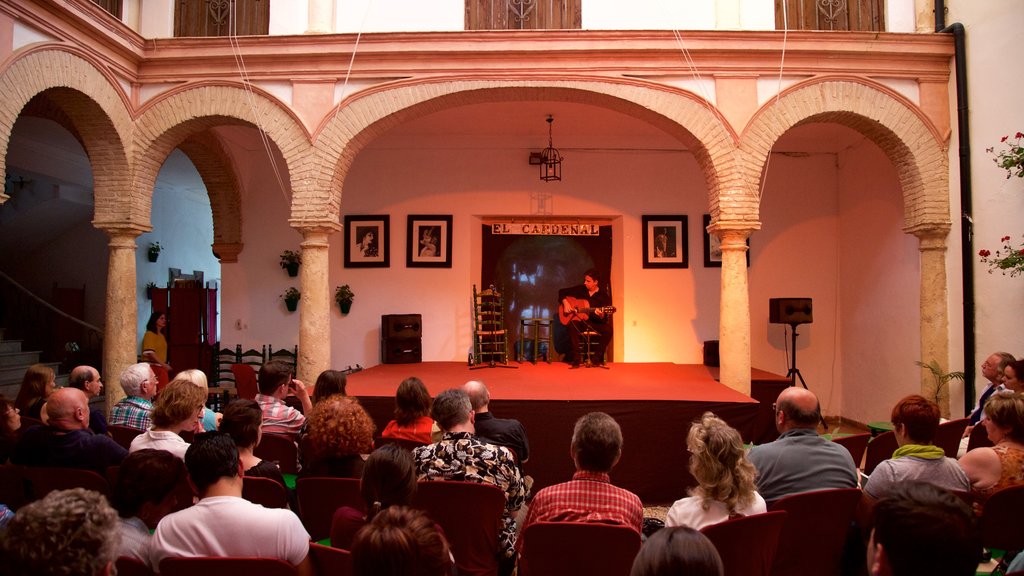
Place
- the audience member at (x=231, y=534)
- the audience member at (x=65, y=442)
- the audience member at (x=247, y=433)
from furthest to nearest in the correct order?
the audience member at (x=65, y=442) → the audience member at (x=247, y=433) → the audience member at (x=231, y=534)

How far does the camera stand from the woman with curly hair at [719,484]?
239 cm

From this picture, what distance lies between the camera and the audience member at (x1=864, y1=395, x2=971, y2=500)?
274 cm

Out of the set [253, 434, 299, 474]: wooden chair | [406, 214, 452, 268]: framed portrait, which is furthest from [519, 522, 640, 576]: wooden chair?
[406, 214, 452, 268]: framed portrait

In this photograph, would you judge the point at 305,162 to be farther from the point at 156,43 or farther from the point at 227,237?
the point at 227,237

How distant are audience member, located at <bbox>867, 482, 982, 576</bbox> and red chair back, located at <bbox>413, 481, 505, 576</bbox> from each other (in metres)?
1.57

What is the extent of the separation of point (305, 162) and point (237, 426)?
14.6 ft

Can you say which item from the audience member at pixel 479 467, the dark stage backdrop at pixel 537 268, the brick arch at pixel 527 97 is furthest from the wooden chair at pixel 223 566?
the dark stage backdrop at pixel 537 268

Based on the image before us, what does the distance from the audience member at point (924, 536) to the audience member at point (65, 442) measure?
3245 millimetres

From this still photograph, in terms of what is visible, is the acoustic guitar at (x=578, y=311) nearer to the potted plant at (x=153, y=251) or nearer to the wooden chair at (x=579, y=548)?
A: the wooden chair at (x=579, y=548)

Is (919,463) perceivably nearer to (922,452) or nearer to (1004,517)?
(922,452)

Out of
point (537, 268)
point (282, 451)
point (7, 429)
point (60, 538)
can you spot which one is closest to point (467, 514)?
point (282, 451)

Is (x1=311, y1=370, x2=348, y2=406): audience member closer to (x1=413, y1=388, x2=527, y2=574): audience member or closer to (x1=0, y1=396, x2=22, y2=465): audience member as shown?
(x1=413, y1=388, x2=527, y2=574): audience member

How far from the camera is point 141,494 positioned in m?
2.06

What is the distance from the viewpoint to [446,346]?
9.34 metres
